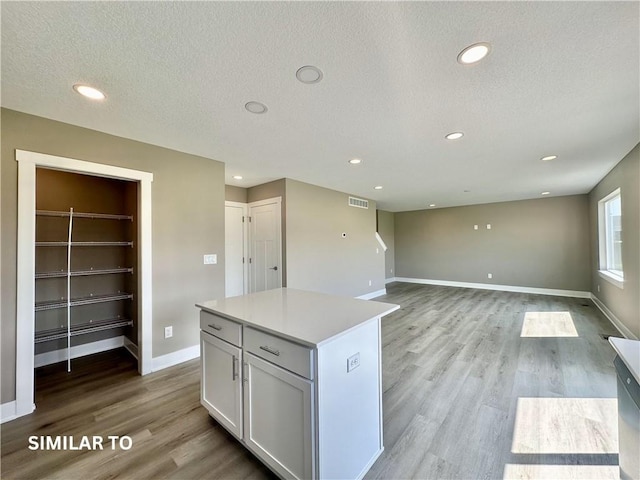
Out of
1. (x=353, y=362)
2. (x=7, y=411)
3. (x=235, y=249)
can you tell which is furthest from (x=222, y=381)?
(x=235, y=249)

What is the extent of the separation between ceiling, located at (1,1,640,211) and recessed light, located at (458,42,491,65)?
35 mm

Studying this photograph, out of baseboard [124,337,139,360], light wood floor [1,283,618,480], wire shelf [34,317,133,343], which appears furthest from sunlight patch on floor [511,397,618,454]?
wire shelf [34,317,133,343]

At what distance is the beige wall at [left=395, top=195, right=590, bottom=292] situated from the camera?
6188mm

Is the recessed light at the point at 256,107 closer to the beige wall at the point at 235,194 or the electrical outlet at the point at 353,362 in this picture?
the electrical outlet at the point at 353,362

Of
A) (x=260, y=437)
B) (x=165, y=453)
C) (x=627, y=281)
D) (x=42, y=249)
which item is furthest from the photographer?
(x=627, y=281)

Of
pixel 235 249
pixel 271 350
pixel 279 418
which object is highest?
pixel 235 249

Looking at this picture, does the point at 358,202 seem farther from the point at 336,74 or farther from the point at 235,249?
the point at 336,74

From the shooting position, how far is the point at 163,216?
2883mm

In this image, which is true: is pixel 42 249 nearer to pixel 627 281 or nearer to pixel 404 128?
pixel 404 128

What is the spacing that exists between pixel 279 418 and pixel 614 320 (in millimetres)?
5670

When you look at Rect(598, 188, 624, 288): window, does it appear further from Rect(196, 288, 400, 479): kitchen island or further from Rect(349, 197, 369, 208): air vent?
Rect(196, 288, 400, 479): kitchen island

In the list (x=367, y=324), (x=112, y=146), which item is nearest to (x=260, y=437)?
(x=367, y=324)

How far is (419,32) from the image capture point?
4.40 ft

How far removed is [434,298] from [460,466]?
503 cm
